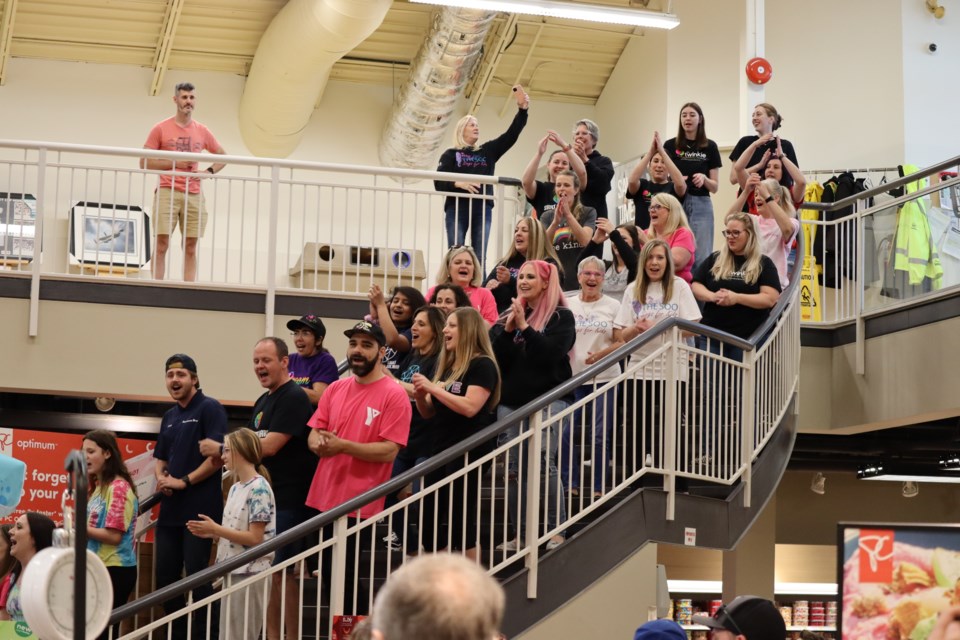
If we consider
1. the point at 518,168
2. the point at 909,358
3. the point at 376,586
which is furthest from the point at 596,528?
the point at 518,168

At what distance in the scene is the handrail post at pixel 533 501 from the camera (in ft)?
19.0

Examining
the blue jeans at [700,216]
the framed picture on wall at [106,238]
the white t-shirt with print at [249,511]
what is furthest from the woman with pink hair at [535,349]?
the framed picture on wall at [106,238]

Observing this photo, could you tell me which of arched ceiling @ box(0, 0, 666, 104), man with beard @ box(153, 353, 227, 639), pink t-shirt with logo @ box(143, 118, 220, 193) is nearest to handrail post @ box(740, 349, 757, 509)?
man with beard @ box(153, 353, 227, 639)

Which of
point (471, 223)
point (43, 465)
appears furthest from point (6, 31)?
A: point (471, 223)

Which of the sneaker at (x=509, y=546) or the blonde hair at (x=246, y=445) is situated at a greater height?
the blonde hair at (x=246, y=445)

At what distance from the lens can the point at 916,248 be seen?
8.79 metres

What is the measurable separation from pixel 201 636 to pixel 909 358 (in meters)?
5.28

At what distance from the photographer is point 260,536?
573 cm

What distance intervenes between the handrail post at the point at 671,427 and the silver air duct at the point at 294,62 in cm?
469

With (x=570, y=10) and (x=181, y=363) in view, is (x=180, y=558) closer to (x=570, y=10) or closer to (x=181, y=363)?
(x=181, y=363)

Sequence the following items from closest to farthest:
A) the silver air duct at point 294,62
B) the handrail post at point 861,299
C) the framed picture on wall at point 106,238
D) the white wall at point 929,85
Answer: the handrail post at point 861,299, the silver air duct at point 294,62, the framed picture on wall at point 106,238, the white wall at point 929,85

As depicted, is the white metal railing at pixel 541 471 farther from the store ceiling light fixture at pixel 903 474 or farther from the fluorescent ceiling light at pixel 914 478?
the fluorescent ceiling light at pixel 914 478

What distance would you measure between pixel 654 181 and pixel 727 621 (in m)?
5.56

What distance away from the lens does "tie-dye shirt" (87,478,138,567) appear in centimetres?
610
